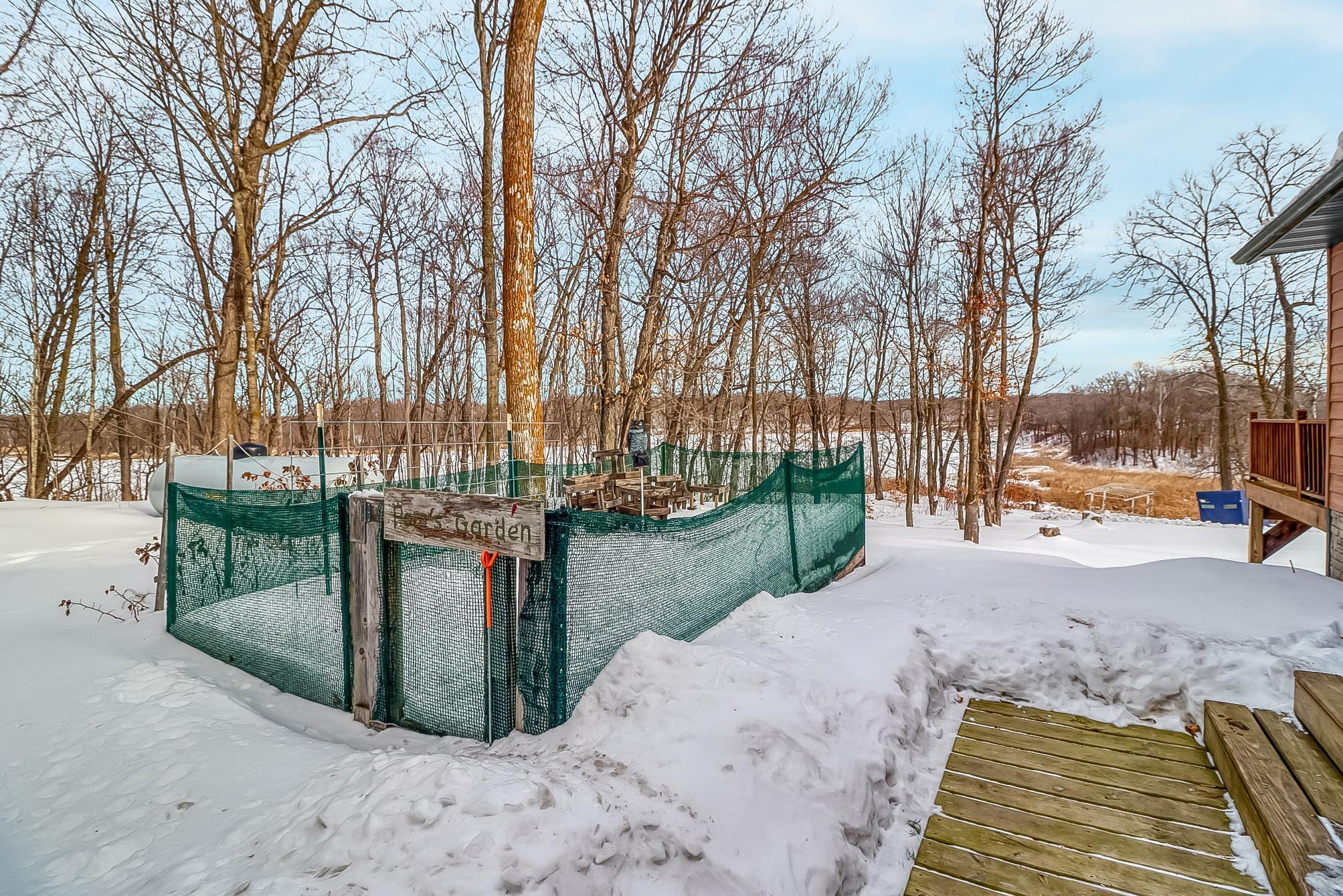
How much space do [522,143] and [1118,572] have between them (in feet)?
28.9

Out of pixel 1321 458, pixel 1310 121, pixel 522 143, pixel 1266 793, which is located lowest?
pixel 1266 793

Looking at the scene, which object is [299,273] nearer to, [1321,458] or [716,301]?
[716,301]

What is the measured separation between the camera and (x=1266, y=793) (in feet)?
8.85

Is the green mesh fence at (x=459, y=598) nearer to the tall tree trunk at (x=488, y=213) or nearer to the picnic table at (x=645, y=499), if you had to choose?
the picnic table at (x=645, y=499)

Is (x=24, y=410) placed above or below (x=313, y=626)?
above

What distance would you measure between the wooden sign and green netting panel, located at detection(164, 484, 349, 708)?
0.62 meters

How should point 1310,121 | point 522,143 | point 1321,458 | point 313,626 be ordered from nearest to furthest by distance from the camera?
point 313,626 < point 1321,458 < point 522,143 < point 1310,121

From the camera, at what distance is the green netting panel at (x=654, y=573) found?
3.24m

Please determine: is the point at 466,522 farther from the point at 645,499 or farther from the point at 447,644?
the point at 645,499

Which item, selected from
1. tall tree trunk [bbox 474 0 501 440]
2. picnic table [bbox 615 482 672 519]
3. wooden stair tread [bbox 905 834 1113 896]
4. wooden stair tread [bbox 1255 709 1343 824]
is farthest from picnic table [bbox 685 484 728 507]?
wooden stair tread [bbox 905 834 1113 896]

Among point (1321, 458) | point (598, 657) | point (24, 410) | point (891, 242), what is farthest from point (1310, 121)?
point (24, 410)

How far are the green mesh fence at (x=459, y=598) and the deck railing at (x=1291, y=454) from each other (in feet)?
22.2

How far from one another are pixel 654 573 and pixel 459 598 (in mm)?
1334

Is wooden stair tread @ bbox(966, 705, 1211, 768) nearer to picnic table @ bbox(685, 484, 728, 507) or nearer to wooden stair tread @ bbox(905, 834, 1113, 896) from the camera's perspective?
wooden stair tread @ bbox(905, 834, 1113, 896)
